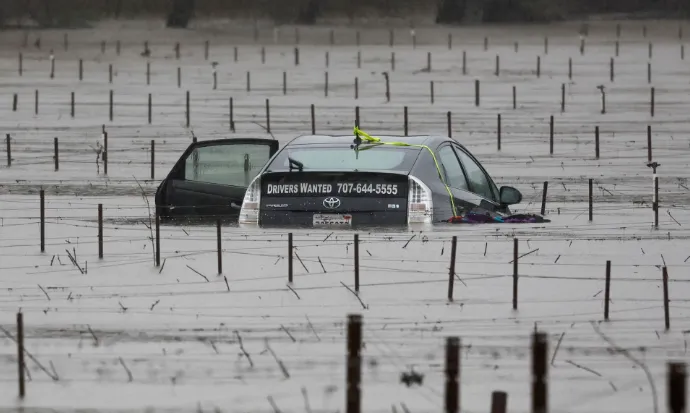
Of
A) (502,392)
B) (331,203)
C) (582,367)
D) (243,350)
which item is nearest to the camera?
(502,392)

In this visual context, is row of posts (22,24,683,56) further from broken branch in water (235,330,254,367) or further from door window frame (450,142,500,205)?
broken branch in water (235,330,254,367)

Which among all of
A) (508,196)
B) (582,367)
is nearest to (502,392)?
(582,367)

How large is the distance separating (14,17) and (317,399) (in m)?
73.7

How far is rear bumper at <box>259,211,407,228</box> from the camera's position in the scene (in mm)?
13656

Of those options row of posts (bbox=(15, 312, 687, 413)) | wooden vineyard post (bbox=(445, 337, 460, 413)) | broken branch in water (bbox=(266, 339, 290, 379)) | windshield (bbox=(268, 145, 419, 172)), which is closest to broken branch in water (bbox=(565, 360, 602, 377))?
broken branch in water (bbox=(266, 339, 290, 379))

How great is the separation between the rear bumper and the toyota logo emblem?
135mm

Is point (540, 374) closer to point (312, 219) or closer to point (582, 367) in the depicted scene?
point (582, 367)

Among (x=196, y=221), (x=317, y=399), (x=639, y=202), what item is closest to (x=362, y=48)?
(x=639, y=202)

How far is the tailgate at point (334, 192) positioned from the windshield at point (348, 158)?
0.10 meters

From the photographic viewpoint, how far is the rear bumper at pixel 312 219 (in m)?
13.7

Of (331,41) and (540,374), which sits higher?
(331,41)

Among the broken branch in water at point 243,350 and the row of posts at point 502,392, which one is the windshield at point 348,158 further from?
the row of posts at point 502,392

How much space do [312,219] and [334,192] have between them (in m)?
0.29

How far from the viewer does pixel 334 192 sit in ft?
45.4
